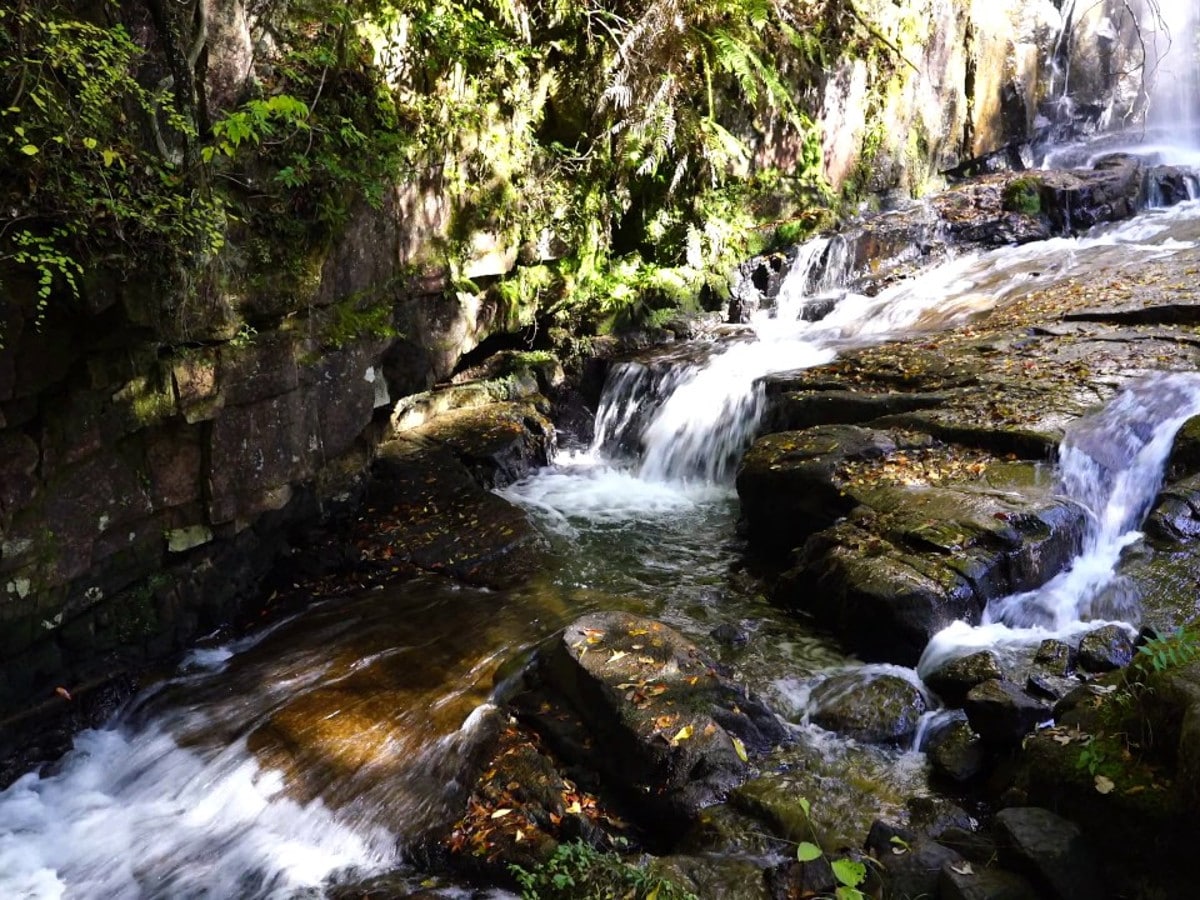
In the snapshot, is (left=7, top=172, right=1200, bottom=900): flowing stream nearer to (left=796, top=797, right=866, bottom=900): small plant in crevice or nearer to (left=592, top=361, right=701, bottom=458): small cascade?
(left=592, top=361, right=701, bottom=458): small cascade

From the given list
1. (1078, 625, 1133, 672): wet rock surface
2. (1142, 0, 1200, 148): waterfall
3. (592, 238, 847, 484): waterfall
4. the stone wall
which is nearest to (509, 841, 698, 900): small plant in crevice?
(1078, 625, 1133, 672): wet rock surface

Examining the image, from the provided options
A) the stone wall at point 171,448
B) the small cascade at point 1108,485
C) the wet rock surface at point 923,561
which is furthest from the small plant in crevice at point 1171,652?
the stone wall at point 171,448

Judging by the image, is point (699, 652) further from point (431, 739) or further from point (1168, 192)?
point (1168, 192)

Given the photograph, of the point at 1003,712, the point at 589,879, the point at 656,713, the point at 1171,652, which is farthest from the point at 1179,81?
the point at 589,879

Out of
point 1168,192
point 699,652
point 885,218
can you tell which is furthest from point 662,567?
point 1168,192

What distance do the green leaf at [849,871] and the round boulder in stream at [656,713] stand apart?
44.8 inches

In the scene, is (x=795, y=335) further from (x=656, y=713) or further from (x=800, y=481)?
(x=656, y=713)

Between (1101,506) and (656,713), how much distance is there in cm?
423

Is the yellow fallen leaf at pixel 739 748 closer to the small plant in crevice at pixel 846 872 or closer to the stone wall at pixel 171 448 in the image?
the small plant in crevice at pixel 846 872

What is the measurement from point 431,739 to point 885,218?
12.6 meters

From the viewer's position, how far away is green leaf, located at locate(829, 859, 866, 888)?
10.7 feet

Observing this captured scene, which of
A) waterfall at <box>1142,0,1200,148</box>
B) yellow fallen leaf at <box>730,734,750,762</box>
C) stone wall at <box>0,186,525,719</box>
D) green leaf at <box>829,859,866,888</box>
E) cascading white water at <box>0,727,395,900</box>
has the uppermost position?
waterfall at <box>1142,0,1200,148</box>

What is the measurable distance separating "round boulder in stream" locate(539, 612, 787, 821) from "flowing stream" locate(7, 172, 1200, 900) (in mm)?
564

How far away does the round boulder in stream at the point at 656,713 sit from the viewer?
4512 millimetres
